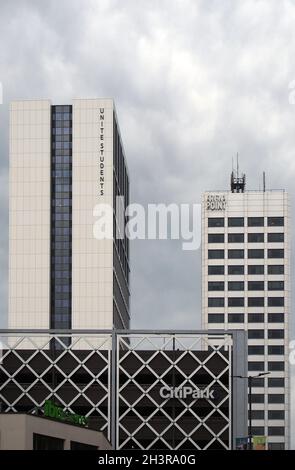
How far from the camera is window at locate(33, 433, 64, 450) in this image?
58.5 m

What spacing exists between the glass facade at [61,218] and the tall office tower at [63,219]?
0.53 ft

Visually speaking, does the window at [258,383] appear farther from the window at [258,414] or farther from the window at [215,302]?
the window at [215,302]

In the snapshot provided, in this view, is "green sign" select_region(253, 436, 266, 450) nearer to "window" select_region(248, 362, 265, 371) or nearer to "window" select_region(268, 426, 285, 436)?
"window" select_region(268, 426, 285, 436)

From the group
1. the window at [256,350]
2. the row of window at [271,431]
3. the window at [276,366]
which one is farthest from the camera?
the window at [256,350]

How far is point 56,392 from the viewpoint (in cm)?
13650

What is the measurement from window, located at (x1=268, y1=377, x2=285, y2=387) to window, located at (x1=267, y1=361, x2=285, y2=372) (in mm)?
1845

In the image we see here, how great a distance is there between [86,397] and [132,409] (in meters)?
5.68

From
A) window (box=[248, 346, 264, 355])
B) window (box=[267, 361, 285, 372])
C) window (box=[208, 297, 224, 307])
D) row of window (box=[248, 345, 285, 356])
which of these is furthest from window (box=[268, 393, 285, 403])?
window (box=[208, 297, 224, 307])

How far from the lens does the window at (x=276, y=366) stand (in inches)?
7702

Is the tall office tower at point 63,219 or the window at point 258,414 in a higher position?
the tall office tower at point 63,219

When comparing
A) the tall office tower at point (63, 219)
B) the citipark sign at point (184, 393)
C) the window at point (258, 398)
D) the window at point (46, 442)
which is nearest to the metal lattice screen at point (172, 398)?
the citipark sign at point (184, 393)

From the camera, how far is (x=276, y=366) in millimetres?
195875

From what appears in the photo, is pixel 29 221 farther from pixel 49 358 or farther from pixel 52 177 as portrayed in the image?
pixel 49 358
